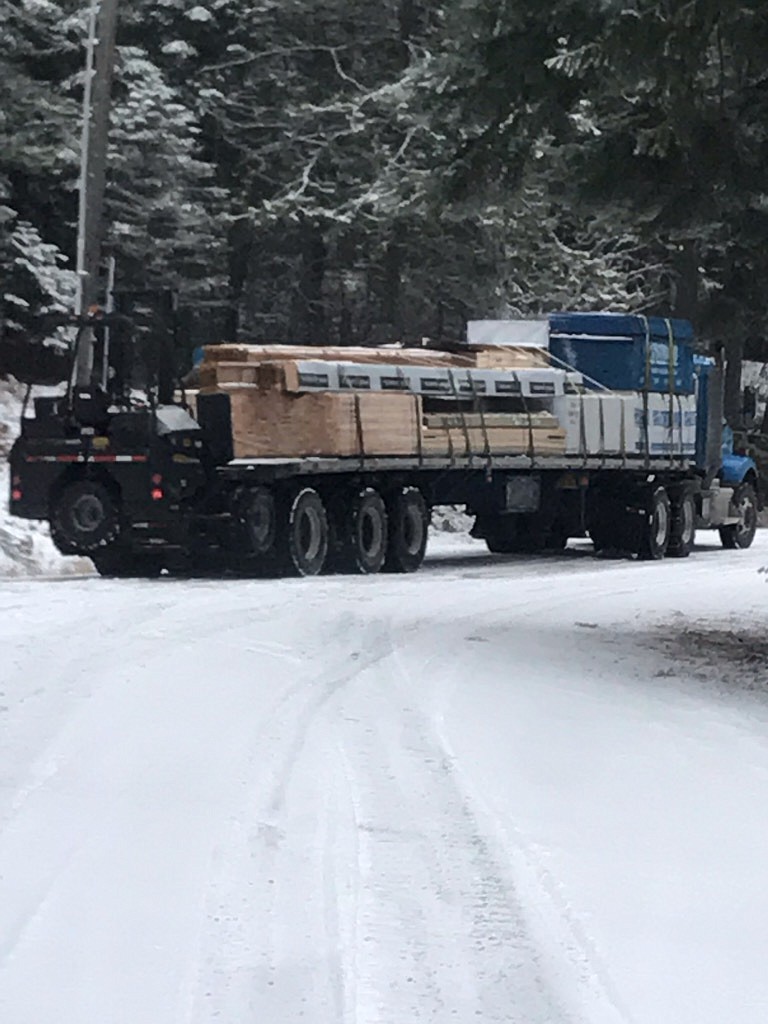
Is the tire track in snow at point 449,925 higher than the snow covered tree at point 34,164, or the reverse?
the snow covered tree at point 34,164

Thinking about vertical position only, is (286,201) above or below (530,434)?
above

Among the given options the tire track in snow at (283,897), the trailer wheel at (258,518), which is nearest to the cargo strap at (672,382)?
the trailer wheel at (258,518)

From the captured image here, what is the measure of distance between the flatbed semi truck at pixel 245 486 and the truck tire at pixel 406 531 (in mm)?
20

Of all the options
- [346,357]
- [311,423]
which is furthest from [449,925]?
[346,357]

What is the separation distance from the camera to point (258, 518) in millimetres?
23141

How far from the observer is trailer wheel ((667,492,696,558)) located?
31.0 m

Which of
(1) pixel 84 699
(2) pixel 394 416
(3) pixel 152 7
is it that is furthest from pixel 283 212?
(1) pixel 84 699

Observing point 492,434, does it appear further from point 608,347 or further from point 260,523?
point 260,523

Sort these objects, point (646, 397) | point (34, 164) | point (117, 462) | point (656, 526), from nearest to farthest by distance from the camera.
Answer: point (117, 462), point (646, 397), point (656, 526), point (34, 164)

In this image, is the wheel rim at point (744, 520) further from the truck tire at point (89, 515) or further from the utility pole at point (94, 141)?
the truck tire at point (89, 515)

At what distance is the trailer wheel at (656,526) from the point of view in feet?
99.0

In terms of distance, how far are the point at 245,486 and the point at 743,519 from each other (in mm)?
12933

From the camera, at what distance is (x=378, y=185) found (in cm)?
3706

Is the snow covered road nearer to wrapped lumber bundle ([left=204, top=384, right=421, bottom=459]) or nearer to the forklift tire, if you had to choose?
wrapped lumber bundle ([left=204, top=384, right=421, bottom=459])
